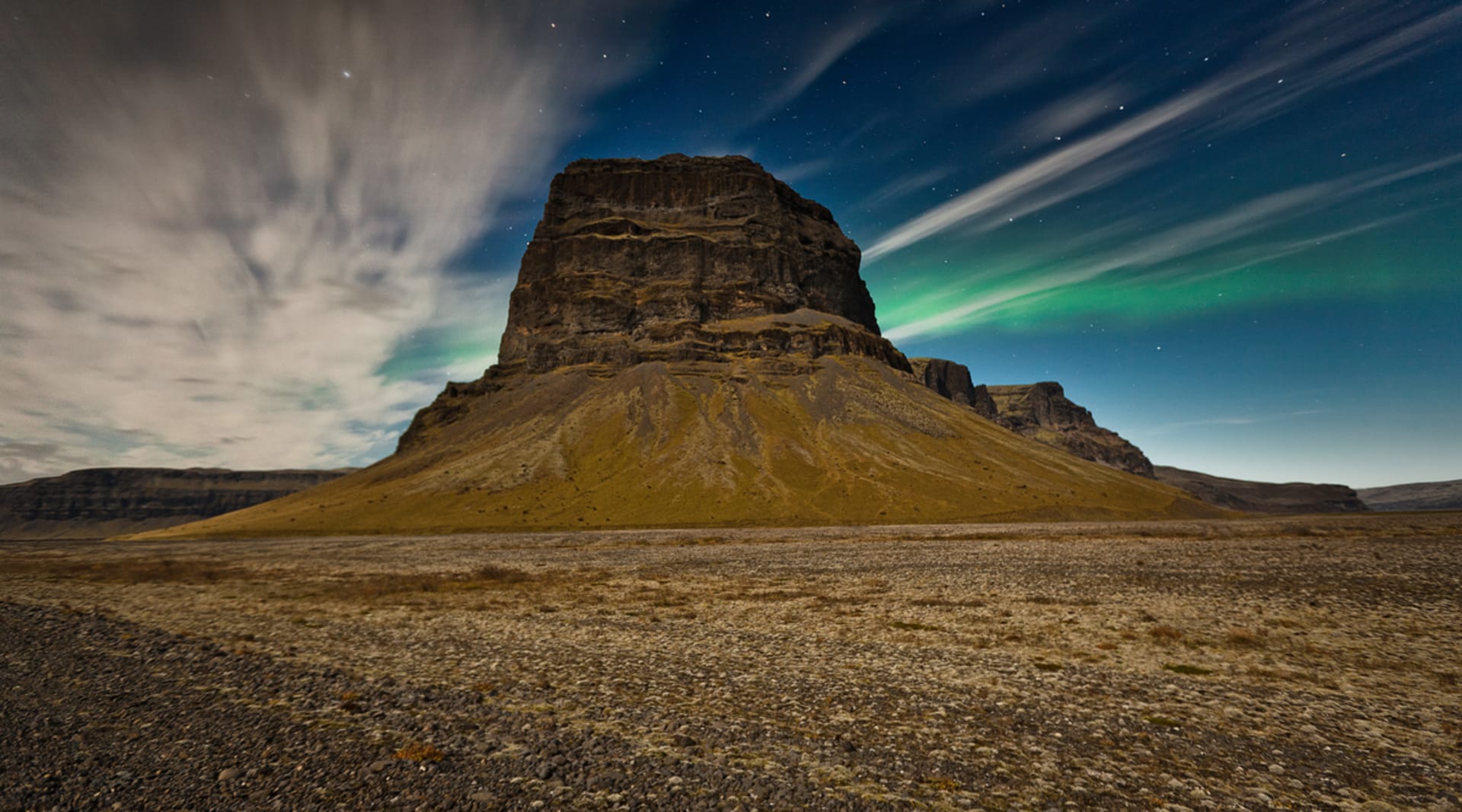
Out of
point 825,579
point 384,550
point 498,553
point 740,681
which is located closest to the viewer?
point 740,681

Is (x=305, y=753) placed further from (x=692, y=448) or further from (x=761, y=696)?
(x=692, y=448)

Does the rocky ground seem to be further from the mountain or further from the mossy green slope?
the mountain

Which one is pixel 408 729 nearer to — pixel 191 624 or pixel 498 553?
pixel 191 624

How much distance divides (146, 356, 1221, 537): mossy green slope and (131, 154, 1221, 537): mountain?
0.49 meters

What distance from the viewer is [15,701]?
45.9 feet

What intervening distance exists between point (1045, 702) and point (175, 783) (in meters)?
16.9

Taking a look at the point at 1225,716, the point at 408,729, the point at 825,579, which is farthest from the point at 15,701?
the point at 825,579

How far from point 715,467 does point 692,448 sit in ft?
33.8

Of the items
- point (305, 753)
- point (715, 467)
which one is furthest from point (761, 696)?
point (715, 467)

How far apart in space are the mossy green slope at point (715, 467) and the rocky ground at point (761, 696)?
75877 mm

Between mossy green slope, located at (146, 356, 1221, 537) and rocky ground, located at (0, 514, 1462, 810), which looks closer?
rocky ground, located at (0, 514, 1462, 810)

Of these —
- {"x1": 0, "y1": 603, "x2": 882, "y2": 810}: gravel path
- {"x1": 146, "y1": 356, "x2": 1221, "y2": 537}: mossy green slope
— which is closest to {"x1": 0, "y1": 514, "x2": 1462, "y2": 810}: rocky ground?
{"x1": 0, "y1": 603, "x2": 882, "y2": 810}: gravel path

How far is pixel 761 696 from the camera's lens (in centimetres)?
1408

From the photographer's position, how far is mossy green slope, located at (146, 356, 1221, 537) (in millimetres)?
109125
